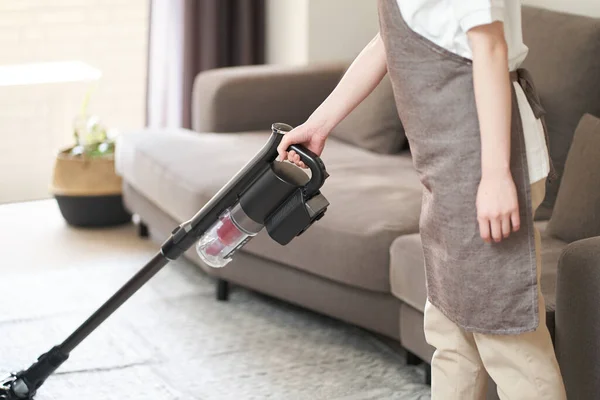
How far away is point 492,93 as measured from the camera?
1446 millimetres

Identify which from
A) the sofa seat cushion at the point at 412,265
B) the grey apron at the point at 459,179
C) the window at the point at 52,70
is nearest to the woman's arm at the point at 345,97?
the grey apron at the point at 459,179

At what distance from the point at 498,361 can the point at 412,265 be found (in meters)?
0.65

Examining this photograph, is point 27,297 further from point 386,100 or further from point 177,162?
point 386,100

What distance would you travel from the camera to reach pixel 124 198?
3545 mm

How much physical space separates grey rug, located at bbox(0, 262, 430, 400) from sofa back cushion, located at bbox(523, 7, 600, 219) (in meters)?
0.59

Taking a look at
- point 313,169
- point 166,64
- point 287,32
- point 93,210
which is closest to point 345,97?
point 313,169

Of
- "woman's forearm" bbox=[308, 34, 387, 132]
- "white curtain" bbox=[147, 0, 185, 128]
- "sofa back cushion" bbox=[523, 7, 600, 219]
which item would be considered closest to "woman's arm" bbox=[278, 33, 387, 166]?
"woman's forearm" bbox=[308, 34, 387, 132]

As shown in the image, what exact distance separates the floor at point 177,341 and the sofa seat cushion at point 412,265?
0.23 m

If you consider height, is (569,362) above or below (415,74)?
below

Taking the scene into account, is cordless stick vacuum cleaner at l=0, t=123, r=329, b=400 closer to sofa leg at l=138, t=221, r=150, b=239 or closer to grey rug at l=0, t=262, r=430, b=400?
grey rug at l=0, t=262, r=430, b=400

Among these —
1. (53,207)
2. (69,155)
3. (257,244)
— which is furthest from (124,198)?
(257,244)

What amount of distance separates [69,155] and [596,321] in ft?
7.83

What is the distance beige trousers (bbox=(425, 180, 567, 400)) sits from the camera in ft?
5.26

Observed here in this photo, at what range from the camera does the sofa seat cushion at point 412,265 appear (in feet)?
7.29
